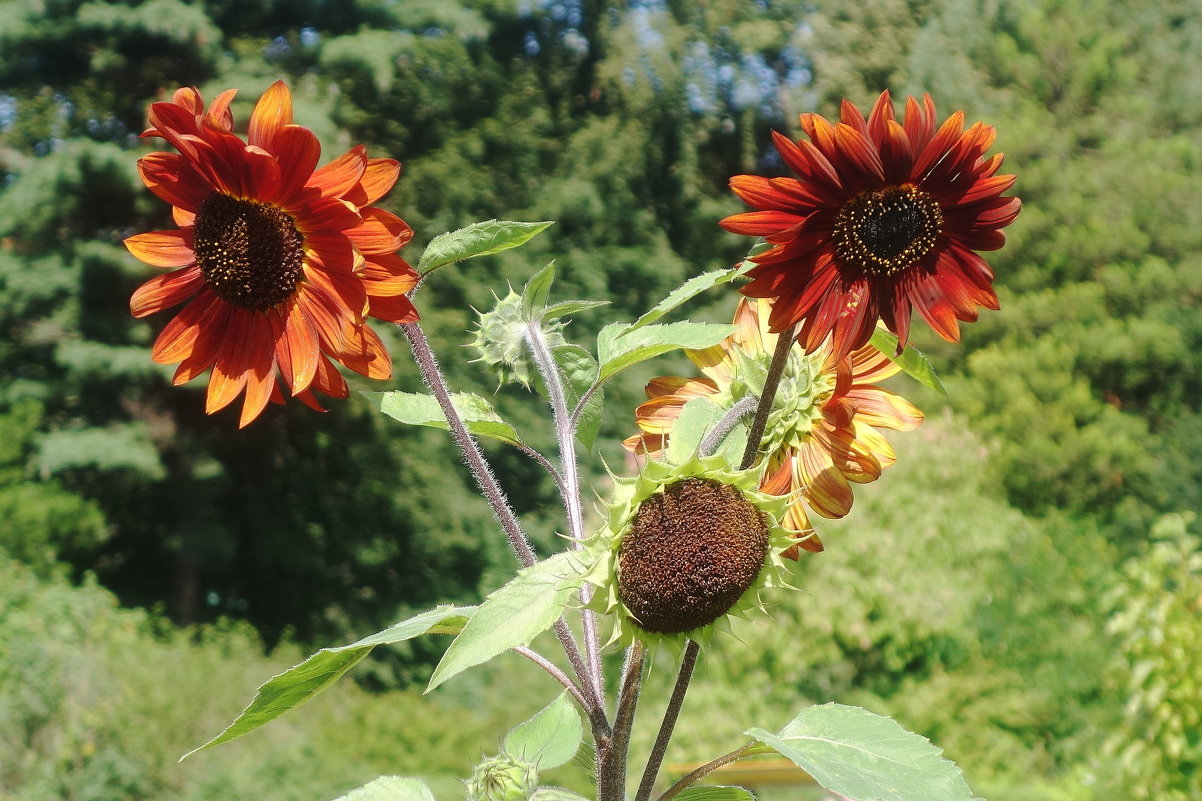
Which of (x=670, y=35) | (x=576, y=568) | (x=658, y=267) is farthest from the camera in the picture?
(x=670, y=35)

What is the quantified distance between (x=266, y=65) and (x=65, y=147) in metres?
1.31

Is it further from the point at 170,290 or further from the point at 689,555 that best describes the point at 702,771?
the point at 170,290

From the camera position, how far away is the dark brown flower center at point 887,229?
49 cm

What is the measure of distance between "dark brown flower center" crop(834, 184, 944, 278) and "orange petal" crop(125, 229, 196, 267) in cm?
29

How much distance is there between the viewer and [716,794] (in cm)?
55

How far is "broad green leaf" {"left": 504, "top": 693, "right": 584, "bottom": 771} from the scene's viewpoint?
570mm

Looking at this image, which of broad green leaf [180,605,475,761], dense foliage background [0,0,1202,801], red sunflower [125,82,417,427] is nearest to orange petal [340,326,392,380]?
red sunflower [125,82,417,427]

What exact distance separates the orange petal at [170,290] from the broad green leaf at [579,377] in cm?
19

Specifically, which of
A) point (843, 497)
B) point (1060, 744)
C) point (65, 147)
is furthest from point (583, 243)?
point (843, 497)

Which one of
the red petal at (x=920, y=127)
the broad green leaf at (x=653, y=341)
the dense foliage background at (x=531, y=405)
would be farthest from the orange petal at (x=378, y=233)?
the dense foliage background at (x=531, y=405)

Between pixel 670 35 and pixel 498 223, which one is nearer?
pixel 498 223

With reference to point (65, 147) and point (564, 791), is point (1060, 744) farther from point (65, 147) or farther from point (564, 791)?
point (65, 147)

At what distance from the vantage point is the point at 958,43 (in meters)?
8.98

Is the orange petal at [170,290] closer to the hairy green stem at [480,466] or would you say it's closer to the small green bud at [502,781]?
the hairy green stem at [480,466]
